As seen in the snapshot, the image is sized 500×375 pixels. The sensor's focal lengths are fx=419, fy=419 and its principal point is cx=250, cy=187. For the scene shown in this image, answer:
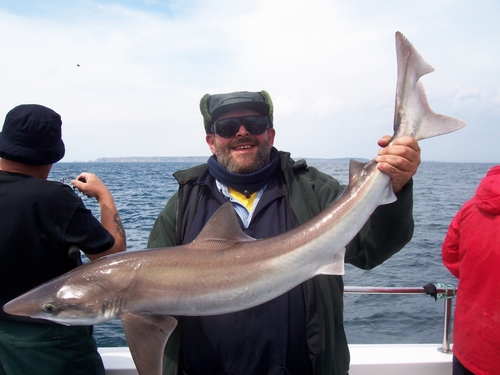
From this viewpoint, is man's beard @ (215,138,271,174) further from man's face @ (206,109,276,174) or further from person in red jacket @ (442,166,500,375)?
person in red jacket @ (442,166,500,375)

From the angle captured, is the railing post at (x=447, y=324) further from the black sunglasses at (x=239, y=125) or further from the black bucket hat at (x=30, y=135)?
the black bucket hat at (x=30, y=135)

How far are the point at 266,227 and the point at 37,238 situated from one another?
64.2 inches

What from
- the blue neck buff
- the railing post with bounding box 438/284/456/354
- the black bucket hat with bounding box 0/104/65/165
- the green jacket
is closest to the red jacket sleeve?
the railing post with bounding box 438/284/456/354

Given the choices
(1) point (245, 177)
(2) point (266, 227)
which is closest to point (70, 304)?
(2) point (266, 227)

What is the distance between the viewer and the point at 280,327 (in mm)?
2889

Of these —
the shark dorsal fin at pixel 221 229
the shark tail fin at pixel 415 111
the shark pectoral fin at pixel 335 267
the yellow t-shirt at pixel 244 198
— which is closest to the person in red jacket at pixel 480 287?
the shark tail fin at pixel 415 111

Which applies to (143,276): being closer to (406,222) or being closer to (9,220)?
(9,220)

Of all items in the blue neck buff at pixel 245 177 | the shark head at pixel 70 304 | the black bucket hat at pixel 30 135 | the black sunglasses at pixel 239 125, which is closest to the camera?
the shark head at pixel 70 304

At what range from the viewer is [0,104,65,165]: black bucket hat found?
3059 mm

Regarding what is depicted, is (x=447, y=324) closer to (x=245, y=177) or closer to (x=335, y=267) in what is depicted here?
(x=335, y=267)

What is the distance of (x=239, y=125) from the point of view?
11.3 ft

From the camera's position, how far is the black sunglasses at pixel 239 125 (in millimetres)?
3438

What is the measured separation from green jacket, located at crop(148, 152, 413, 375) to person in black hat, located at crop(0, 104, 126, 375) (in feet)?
1.85

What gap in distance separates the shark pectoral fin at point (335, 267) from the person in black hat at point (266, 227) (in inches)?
17.2
